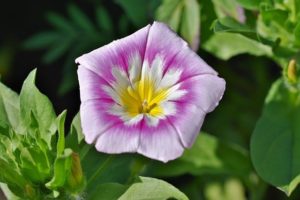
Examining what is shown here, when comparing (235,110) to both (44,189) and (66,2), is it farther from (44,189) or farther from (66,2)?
(44,189)

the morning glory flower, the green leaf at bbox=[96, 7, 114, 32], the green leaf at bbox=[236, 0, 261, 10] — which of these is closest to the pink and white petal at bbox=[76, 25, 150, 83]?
the morning glory flower

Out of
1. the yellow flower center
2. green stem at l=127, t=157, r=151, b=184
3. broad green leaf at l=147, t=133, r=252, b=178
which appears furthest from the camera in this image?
broad green leaf at l=147, t=133, r=252, b=178

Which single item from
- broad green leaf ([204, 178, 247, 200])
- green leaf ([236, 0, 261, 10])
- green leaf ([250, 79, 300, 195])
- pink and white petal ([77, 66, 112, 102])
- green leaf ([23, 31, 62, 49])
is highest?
pink and white petal ([77, 66, 112, 102])

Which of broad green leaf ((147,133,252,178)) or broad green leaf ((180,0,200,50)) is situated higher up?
broad green leaf ((180,0,200,50))

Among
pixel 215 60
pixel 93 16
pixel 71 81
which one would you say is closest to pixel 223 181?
pixel 215 60

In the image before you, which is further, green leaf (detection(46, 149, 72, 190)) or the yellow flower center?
the yellow flower center

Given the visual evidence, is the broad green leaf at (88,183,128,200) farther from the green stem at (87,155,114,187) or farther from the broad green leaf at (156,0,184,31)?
the broad green leaf at (156,0,184,31)

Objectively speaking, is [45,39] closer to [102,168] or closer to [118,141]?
[102,168]
